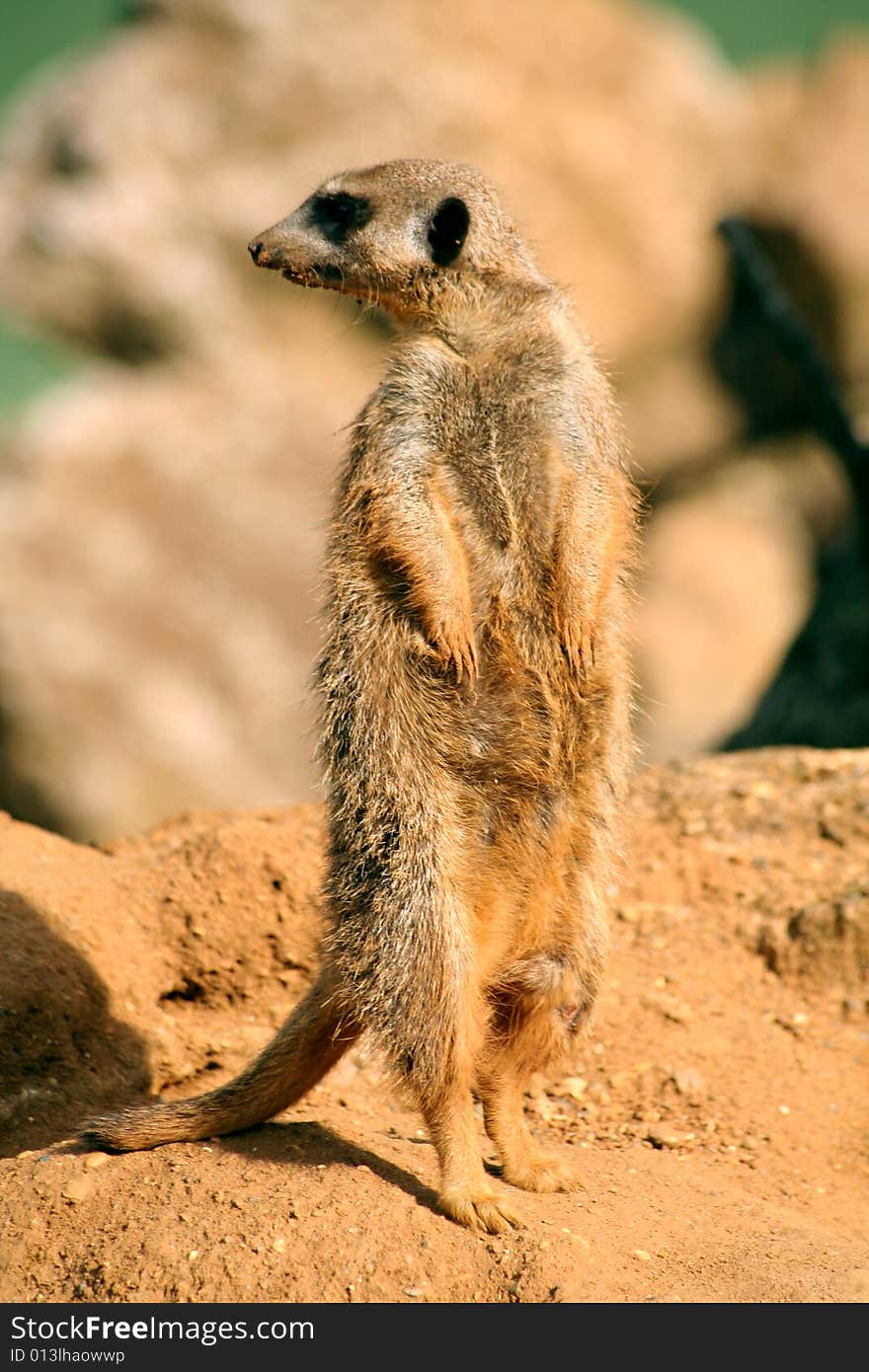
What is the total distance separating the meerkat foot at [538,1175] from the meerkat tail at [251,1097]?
0.45 m

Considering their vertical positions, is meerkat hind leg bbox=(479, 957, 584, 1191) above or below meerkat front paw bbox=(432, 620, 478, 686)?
below

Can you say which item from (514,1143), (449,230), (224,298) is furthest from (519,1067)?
(224,298)

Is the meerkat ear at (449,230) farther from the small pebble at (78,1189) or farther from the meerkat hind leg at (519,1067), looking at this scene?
the small pebble at (78,1189)

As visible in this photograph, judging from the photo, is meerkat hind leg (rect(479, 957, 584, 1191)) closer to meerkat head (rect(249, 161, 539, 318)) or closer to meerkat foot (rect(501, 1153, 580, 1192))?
Answer: meerkat foot (rect(501, 1153, 580, 1192))

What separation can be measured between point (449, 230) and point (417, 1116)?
7.34ft

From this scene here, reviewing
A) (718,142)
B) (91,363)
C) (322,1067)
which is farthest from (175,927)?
(718,142)

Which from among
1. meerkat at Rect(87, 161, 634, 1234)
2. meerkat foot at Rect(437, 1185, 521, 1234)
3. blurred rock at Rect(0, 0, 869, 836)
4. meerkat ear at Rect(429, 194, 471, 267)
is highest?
blurred rock at Rect(0, 0, 869, 836)

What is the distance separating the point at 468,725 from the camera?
9.61ft

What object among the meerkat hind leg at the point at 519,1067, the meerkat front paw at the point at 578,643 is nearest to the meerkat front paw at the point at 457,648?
the meerkat front paw at the point at 578,643

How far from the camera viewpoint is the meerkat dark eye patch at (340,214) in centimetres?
334

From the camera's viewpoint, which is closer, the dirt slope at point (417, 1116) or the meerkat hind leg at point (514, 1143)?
the dirt slope at point (417, 1116)

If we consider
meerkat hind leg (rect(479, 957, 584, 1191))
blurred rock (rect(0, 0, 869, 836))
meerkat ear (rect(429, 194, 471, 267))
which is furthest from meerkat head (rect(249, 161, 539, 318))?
blurred rock (rect(0, 0, 869, 836))

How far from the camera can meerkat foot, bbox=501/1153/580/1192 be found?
3.01 meters
